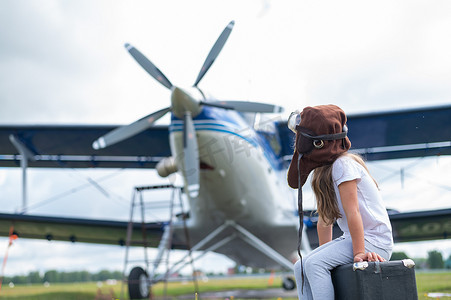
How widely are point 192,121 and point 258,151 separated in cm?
161

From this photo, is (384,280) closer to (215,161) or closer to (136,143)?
(215,161)

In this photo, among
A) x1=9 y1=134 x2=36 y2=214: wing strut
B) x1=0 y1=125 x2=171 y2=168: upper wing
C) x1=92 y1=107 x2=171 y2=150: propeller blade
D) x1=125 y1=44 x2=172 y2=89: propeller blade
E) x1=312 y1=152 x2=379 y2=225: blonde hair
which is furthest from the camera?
x1=0 y1=125 x2=171 y2=168: upper wing

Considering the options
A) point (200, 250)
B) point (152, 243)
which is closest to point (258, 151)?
point (200, 250)

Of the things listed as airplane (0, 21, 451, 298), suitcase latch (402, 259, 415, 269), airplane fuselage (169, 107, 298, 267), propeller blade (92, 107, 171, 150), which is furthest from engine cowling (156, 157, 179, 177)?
suitcase latch (402, 259, 415, 269)

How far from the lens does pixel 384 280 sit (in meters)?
1.39

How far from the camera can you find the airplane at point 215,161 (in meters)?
6.80

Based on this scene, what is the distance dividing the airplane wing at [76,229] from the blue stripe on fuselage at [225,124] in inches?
108

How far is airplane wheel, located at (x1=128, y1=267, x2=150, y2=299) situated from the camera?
6.95 meters

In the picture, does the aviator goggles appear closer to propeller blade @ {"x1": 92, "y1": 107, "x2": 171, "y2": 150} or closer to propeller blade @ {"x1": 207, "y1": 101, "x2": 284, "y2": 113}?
propeller blade @ {"x1": 207, "y1": 101, "x2": 284, "y2": 113}

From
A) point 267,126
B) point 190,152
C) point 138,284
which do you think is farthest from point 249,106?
point 138,284

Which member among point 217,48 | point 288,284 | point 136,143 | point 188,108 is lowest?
point 288,284

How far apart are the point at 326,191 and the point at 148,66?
5.87 m

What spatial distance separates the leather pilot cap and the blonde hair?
4 centimetres

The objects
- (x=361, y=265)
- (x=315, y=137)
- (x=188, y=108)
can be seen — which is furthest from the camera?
(x=188, y=108)
